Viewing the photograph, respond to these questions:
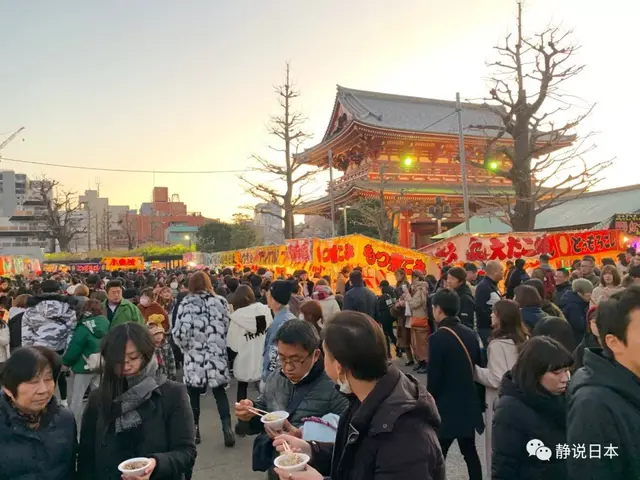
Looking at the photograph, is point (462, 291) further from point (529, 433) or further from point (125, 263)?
point (125, 263)

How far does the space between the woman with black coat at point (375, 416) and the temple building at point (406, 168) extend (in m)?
20.5

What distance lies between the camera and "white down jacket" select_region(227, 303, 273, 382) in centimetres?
531

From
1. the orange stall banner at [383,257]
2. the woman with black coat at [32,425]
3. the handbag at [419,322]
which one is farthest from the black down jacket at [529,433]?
the orange stall banner at [383,257]

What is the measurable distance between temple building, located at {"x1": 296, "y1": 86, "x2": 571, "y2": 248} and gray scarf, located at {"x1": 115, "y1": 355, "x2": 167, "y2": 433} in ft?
66.2

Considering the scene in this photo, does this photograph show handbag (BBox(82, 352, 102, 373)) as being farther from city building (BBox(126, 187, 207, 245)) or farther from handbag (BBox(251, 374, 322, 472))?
city building (BBox(126, 187, 207, 245))

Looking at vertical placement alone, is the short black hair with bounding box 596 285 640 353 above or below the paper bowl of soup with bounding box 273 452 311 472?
above

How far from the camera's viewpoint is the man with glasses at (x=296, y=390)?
223 cm

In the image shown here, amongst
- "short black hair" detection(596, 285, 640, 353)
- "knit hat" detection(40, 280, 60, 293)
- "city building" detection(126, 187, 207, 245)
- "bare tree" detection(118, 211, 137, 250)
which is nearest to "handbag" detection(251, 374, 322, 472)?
"short black hair" detection(596, 285, 640, 353)

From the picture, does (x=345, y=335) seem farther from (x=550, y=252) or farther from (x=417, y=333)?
(x=550, y=252)

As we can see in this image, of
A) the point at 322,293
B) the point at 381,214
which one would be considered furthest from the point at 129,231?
the point at 322,293

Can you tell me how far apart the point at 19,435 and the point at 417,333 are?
6.37 meters

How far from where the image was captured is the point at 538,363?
2.21 m

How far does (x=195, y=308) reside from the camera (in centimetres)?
489

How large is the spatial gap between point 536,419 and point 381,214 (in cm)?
→ 1764
